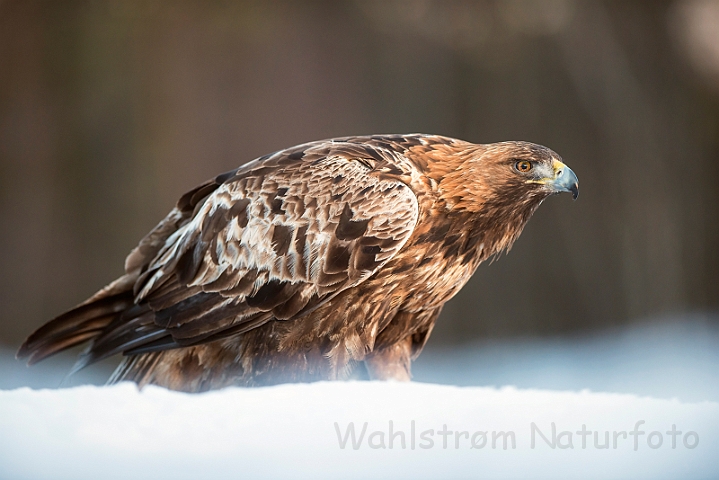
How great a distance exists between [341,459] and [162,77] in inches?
199

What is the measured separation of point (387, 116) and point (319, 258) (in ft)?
12.1

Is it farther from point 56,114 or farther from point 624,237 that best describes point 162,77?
point 624,237

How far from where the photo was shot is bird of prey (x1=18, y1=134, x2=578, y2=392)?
1.99 m

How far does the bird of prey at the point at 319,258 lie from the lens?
1989mm

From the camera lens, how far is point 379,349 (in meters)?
2.35

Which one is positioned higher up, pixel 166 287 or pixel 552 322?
pixel 166 287

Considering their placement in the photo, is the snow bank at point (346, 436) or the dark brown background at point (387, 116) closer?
the snow bank at point (346, 436)

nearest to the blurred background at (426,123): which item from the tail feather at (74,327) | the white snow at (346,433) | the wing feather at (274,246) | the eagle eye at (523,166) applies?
the tail feather at (74,327)

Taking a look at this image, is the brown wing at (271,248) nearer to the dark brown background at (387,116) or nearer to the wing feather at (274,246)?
the wing feather at (274,246)

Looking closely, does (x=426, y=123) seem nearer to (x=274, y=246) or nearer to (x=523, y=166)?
(x=523, y=166)

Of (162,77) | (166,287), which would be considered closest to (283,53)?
(162,77)

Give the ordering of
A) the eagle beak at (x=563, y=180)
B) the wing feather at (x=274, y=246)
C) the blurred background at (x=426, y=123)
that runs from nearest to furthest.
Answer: the wing feather at (x=274, y=246) < the eagle beak at (x=563, y=180) < the blurred background at (x=426, y=123)

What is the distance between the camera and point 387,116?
216 inches

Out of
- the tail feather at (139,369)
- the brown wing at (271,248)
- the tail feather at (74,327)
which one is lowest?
the tail feather at (139,369)
